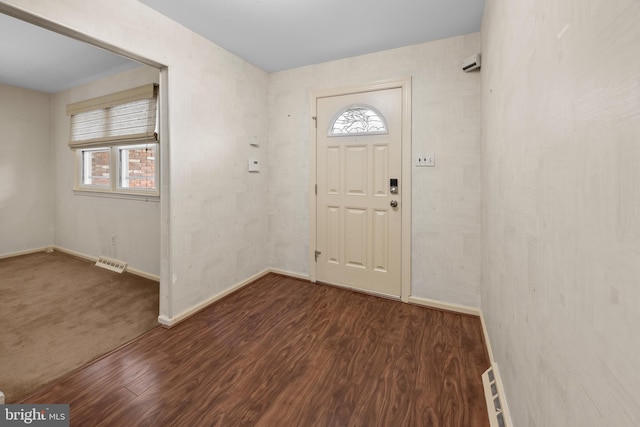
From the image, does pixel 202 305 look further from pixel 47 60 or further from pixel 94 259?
pixel 47 60

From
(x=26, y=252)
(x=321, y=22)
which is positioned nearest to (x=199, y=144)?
(x=321, y=22)

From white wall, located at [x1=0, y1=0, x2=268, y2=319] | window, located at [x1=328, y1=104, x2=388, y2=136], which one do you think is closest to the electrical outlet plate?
window, located at [x1=328, y1=104, x2=388, y2=136]

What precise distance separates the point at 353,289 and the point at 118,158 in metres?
3.39

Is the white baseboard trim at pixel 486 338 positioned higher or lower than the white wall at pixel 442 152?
lower

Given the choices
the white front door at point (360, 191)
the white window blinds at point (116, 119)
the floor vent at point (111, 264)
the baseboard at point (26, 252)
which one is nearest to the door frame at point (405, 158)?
the white front door at point (360, 191)

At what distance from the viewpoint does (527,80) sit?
102 centimetres

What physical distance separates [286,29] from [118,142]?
2.50 m

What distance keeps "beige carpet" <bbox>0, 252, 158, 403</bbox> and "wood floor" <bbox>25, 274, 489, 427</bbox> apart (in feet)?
0.65

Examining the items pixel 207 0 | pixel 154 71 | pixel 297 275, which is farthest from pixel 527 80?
pixel 154 71

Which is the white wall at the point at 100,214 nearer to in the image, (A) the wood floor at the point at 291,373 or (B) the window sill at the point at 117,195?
(B) the window sill at the point at 117,195

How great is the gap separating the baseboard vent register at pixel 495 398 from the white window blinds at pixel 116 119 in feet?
11.4

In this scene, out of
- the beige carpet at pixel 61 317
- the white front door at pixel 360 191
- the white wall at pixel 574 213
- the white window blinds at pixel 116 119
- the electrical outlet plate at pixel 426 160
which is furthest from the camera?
the white window blinds at pixel 116 119

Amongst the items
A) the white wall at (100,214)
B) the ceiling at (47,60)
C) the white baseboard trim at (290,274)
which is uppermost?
the ceiling at (47,60)

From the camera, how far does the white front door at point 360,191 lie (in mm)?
2689
